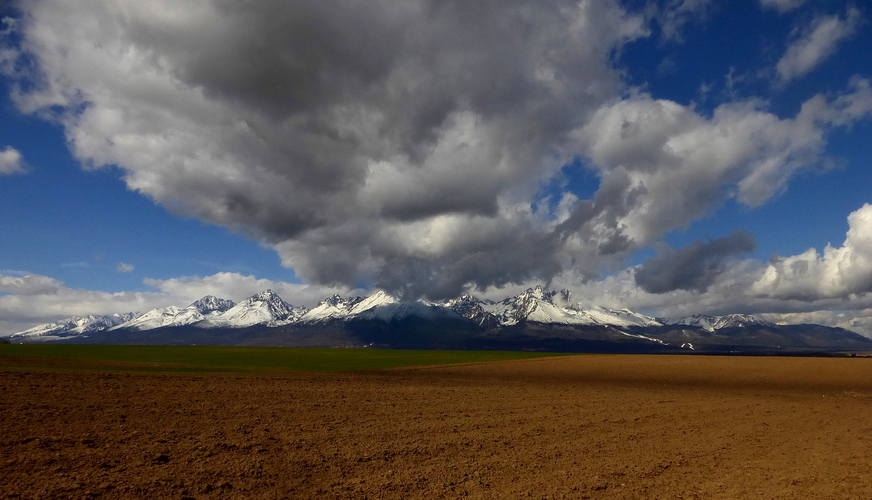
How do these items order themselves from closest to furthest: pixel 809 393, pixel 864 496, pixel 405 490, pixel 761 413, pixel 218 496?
1. pixel 218 496
2. pixel 405 490
3. pixel 864 496
4. pixel 761 413
5. pixel 809 393

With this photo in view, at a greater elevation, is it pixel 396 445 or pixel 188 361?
pixel 396 445

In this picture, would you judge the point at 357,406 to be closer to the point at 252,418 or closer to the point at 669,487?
the point at 252,418

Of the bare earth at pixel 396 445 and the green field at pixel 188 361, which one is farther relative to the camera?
the green field at pixel 188 361

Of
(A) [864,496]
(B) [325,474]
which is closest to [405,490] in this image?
(B) [325,474]

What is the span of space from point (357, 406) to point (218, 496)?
16.0m

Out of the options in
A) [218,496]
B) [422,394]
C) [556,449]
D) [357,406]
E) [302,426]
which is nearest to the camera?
[218,496]

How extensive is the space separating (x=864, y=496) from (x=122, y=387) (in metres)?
37.7

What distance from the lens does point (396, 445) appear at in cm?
1878

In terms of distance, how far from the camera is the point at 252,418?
22344mm

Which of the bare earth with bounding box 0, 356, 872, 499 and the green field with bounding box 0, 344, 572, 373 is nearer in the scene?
the bare earth with bounding box 0, 356, 872, 499

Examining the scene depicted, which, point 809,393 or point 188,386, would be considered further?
point 809,393

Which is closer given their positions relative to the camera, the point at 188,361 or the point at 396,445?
the point at 396,445

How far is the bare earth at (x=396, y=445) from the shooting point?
13.8 m

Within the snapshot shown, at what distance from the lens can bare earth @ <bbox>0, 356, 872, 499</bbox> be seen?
45.2 ft
